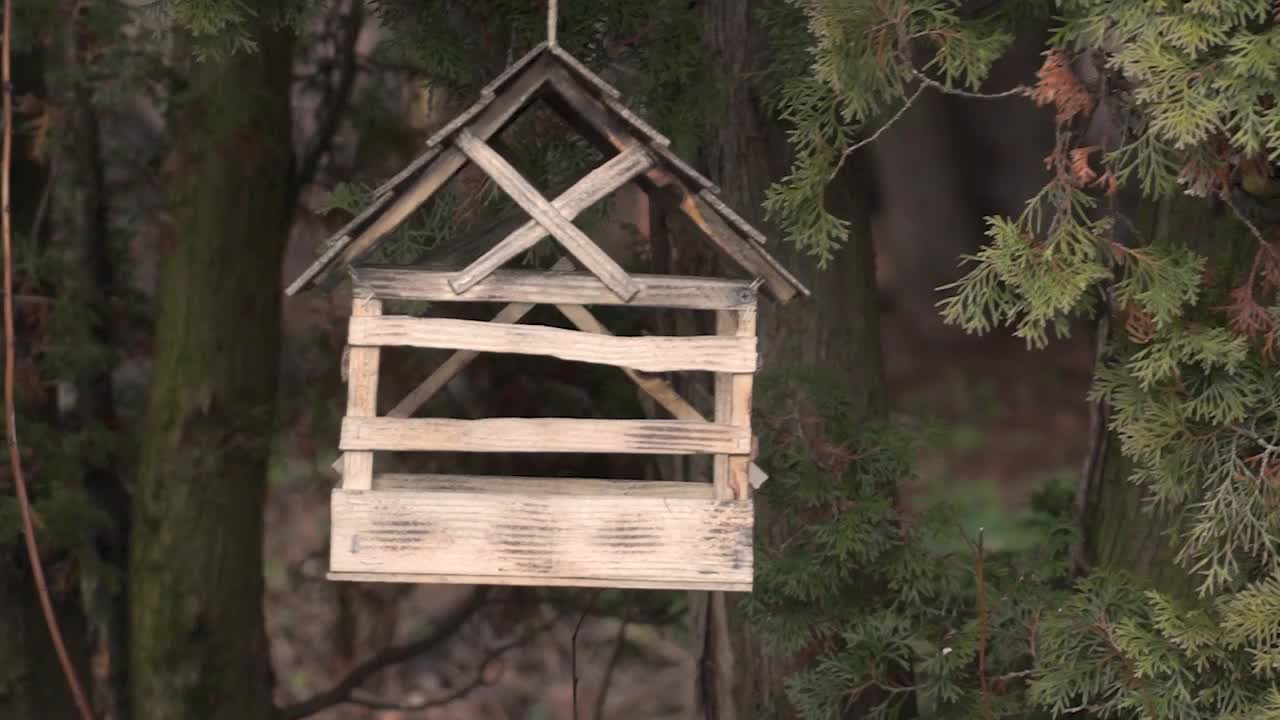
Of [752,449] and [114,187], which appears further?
[114,187]

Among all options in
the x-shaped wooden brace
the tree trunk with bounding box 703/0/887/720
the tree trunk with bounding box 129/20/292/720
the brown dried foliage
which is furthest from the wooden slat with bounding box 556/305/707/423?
the tree trunk with bounding box 129/20/292/720

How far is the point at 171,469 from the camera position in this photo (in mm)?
5215

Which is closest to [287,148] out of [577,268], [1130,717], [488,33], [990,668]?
[488,33]

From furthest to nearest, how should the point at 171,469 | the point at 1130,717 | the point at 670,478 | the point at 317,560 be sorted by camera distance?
the point at 317,560, the point at 171,469, the point at 670,478, the point at 1130,717

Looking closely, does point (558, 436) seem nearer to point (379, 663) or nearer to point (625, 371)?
point (625, 371)

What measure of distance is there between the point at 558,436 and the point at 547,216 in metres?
0.39

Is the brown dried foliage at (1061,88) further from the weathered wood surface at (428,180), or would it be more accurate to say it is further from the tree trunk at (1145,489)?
the weathered wood surface at (428,180)

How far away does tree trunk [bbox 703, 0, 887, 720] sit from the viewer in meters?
4.27

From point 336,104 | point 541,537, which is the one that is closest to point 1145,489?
point 541,537

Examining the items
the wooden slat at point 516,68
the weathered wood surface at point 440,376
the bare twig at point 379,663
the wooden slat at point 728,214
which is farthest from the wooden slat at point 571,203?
the bare twig at point 379,663

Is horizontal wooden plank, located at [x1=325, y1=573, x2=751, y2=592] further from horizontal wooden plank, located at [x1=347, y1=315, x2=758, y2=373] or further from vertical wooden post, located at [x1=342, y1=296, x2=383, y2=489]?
horizontal wooden plank, located at [x1=347, y1=315, x2=758, y2=373]

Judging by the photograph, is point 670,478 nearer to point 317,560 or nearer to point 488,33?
point 488,33

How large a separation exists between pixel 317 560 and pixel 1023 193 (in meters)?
8.19

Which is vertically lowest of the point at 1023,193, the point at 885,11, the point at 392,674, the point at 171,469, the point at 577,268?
the point at 392,674
